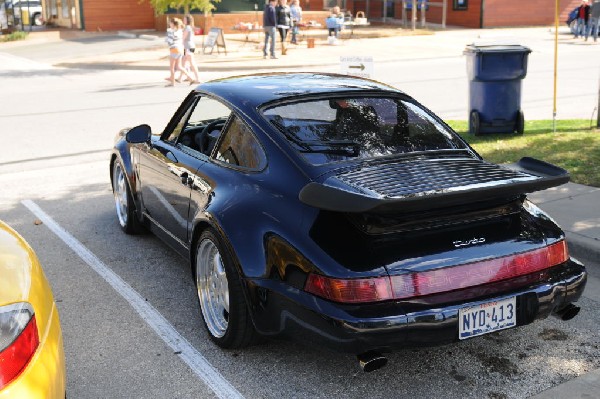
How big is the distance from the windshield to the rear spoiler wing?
541 millimetres

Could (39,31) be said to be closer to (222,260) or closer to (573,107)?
(573,107)

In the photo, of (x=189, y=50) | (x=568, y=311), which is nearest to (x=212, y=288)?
(x=568, y=311)

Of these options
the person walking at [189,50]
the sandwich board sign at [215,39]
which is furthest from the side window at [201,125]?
the sandwich board sign at [215,39]

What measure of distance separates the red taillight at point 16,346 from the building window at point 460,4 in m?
37.1

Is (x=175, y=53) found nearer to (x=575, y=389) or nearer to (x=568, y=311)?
(x=568, y=311)

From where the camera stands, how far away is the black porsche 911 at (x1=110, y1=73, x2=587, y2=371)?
12.0 feet

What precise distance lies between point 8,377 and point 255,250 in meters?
1.65

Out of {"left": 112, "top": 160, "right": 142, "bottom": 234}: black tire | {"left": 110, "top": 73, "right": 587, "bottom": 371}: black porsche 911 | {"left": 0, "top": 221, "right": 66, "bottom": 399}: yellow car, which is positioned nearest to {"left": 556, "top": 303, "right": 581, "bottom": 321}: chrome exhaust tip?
{"left": 110, "top": 73, "right": 587, "bottom": 371}: black porsche 911

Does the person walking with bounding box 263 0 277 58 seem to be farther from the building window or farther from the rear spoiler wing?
the rear spoiler wing

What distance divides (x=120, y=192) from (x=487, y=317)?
408 cm

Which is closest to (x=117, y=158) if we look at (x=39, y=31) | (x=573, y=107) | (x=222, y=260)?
(x=222, y=260)

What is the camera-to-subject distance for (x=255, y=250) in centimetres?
405

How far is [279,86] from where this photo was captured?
5.07 m

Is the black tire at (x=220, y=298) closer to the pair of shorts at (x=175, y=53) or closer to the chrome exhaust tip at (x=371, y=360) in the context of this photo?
the chrome exhaust tip at (x=371, y=360)
